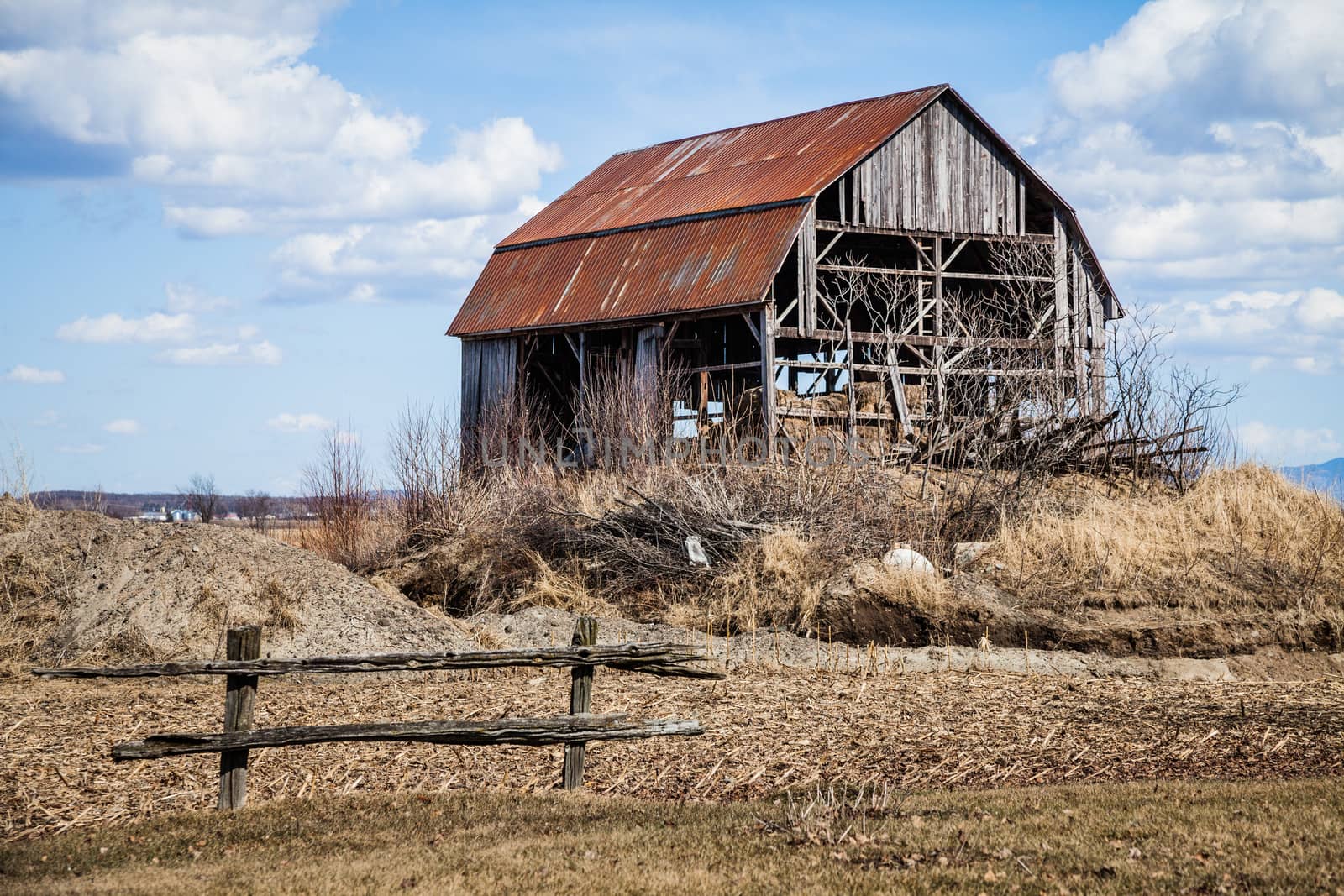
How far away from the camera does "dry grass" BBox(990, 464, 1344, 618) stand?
17.0m

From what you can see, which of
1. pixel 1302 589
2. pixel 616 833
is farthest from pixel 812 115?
pixel 616 833

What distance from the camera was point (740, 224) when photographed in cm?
2527

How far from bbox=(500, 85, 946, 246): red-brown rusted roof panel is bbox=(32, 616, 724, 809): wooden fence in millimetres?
16719

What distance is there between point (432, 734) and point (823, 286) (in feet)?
69.7

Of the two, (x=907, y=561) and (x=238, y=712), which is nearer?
(x=238, y=712)

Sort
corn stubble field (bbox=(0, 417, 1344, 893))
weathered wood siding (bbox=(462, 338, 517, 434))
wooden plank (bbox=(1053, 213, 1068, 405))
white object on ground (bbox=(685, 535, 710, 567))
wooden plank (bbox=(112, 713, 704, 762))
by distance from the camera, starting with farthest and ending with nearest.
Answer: weathered wood siding (bbox=(462, 338, 517, 434)) → wooden plank (bbox=(1053, 213, 1068, 405)) → white object on ground (bbox=(685, 535, 710, 567)) → wooden plank (bbox=(112, 713, 704, 762)) → corn stubble field (bbox=(0, 417, 1344, 893))

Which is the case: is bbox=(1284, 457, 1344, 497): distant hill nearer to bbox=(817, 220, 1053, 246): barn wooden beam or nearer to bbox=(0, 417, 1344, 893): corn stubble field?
bbox=(0, 417, 1344, 893): corn stubble field

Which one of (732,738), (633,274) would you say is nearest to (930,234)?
(633,274)

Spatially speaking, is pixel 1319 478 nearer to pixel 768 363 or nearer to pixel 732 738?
pixel 768 363

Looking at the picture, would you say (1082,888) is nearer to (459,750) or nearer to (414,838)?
(414,838)

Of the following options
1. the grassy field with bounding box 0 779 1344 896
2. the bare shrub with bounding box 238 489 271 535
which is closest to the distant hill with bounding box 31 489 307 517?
the bare shrub with bounding box 238 489 271 535

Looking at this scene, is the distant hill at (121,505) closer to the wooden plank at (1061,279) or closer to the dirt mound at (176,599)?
the dirt mound at (176,599)

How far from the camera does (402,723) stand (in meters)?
8.84

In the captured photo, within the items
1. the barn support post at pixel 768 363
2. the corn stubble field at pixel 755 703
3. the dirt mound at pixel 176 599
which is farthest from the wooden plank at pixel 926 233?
the dirt mound at pixel 176 599
